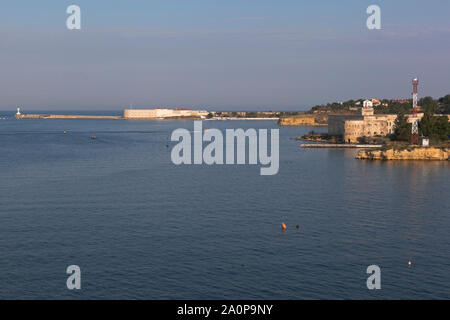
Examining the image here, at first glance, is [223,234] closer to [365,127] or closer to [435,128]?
[435,128]

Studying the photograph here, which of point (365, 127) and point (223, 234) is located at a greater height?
point (365, 127)

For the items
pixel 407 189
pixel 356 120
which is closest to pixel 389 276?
pixel 407 189

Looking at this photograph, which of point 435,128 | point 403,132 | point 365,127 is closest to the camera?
point 435,128

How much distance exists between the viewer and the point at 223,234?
3916 centimetres

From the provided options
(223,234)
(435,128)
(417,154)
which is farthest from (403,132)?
(223,234)

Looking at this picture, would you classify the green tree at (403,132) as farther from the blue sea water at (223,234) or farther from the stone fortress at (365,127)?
the blue sea water at (223,234)

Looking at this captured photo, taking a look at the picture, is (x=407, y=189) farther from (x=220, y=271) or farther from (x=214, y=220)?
(x=220, y=271)

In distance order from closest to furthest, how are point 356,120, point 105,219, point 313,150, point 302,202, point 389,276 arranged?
1. point 389,276
2. point 105,219
3. point 302,202
4. point 313,150
5. point 356,120

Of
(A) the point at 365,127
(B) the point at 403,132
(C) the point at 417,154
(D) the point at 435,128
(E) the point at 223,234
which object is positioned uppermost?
(A) the point at 365,127

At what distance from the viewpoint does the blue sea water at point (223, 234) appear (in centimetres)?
2920

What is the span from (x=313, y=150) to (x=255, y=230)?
71586 mm

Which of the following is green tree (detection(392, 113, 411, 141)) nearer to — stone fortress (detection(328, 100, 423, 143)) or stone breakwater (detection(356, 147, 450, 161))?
stone fortress (detection(328, 100, 423, 143))

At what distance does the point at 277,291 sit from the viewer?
28.4 metres
